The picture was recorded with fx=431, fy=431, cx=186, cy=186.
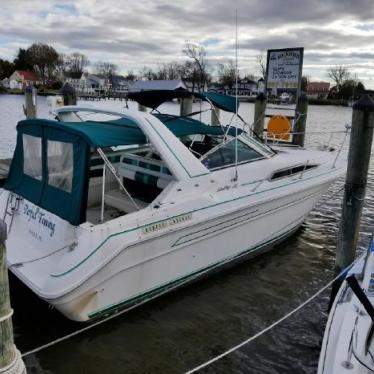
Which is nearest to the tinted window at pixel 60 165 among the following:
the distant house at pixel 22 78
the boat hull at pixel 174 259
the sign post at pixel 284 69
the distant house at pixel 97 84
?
the boat hull at pixel 174 259

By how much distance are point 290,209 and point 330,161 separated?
1573 millimetres

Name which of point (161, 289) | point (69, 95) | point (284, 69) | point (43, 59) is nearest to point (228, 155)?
point (161, 289)

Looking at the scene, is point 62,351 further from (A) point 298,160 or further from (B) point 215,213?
(A) point 298,160

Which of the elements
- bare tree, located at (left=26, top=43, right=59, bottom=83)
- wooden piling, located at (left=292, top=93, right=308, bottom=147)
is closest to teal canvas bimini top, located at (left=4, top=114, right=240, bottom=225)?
wooden piling, located at (left=292, top=93, right=308, bottom=147)

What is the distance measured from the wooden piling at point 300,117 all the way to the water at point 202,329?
18.2 ft

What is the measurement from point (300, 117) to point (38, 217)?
822 centimetres

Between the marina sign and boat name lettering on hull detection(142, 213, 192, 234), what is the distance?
26.4 ft

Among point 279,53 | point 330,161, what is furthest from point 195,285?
point 279,53

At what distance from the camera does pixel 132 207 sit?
5738mm

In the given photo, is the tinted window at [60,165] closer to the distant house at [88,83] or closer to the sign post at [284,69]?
the sign post at [284,69]

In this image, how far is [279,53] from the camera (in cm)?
1220

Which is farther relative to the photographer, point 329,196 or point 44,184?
point 329,196

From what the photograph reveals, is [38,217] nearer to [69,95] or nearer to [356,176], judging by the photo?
[356,176]

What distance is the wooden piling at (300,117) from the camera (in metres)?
11.4
